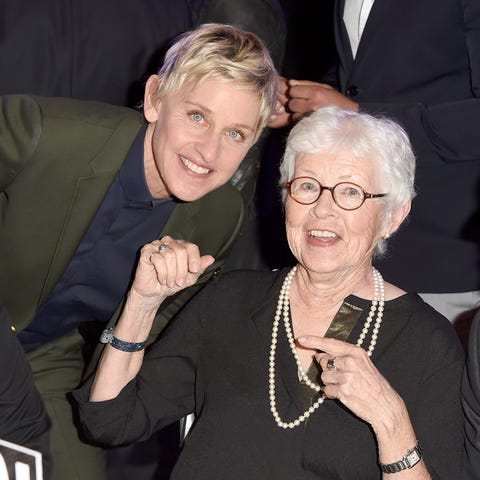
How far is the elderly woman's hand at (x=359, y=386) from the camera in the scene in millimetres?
2008

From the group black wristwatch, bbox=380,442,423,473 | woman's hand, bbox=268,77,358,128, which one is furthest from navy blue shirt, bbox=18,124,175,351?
black wristwatch, bbox=380,442,423,473

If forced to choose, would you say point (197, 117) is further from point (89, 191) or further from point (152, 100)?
point (89, 191)

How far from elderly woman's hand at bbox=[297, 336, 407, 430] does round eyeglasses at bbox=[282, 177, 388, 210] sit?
0.36 meters

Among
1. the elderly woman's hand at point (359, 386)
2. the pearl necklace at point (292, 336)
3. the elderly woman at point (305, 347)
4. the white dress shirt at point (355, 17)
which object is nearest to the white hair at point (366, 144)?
the elderly woman at point (305, 347)

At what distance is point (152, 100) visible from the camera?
2557mm

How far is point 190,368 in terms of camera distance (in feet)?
7.86

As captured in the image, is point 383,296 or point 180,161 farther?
point 180,161

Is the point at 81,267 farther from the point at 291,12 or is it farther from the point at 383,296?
the point at 291,12

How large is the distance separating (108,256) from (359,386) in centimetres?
95

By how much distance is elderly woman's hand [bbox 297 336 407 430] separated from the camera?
201 cm

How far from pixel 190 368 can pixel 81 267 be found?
489mm

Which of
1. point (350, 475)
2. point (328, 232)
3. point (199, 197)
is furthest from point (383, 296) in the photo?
point (199, 197)

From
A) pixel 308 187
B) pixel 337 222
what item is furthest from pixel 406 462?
pixel 308 187

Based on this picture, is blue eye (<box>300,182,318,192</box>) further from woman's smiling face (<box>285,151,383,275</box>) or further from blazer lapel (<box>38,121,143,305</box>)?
blazer lapel (<box>38,121,143,305</box>)
